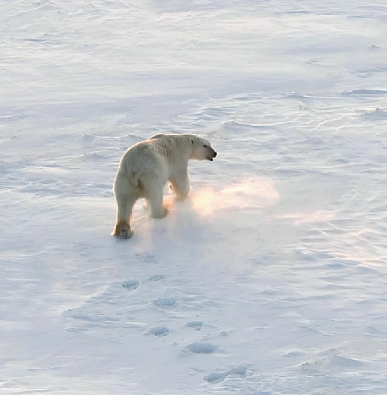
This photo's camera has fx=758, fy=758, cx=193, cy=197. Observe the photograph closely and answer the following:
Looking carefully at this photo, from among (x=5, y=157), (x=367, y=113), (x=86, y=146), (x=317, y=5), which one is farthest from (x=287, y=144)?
(x=317, y=5)

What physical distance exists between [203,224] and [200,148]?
106cm

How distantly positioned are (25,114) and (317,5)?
9.04 m

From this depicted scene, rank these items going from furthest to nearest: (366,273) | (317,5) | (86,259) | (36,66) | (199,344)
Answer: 1. (317,5)
2. (36,66)
3. (86,259)
4. (366,273)
5. (199,344)

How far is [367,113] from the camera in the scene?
10.5m

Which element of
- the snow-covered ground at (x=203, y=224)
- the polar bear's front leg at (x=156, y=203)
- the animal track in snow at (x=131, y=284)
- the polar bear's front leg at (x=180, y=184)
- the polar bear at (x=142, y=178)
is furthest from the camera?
the polar bear's front leg at (x=180, y=184)

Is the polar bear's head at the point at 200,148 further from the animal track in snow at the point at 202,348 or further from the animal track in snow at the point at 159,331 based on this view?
the animal track in snow at the point at 202,348

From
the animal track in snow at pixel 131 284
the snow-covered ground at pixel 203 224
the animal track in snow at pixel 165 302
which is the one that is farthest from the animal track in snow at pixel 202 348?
the animal track in snow at pixel 131 284

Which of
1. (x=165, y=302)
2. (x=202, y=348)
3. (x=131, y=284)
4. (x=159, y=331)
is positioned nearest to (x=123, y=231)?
(x=131, y=284)

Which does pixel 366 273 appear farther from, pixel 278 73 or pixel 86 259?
pixel 278 73

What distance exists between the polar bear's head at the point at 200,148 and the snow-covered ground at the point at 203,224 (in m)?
0.40

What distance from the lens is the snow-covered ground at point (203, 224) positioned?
4.89m

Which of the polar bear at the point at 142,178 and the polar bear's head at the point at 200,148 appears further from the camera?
the polar bear's head at the point at 200,148

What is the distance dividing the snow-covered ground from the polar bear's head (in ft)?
1.30

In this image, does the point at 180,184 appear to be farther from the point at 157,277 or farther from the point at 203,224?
the point at 157,277
